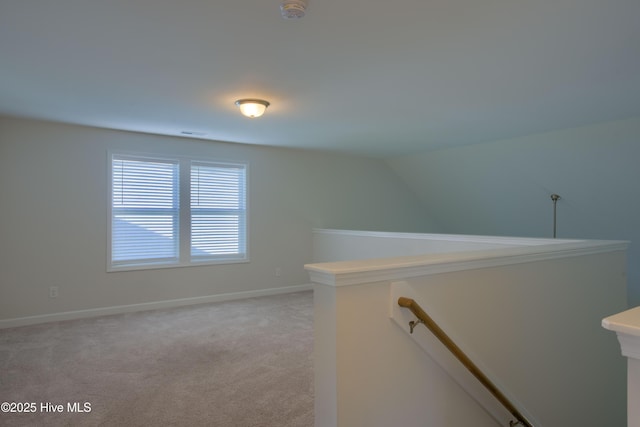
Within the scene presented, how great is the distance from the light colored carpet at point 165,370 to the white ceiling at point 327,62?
7.52 ft

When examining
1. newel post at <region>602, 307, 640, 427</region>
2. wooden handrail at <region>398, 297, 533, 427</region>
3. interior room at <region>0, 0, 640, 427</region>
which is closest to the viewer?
newel post at <region>602, 307, 640, 427</region>

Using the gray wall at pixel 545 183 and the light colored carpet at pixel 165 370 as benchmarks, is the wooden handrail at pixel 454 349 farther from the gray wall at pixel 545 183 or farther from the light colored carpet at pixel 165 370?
the gray wall at pixel 545 183

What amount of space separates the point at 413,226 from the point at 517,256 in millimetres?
5281

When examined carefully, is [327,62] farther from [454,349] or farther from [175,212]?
[175,212]

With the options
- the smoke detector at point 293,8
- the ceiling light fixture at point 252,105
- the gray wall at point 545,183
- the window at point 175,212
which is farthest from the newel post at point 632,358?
the window at point 175,212

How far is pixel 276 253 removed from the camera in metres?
6.09

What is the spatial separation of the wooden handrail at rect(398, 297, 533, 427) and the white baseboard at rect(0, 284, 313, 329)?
4.10 meters

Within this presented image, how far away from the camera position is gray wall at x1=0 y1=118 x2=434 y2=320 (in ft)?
14.3

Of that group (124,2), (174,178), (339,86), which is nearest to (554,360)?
(339,86)

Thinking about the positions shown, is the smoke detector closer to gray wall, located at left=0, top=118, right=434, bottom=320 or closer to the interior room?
the interior room

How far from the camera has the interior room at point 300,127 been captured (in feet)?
7.12

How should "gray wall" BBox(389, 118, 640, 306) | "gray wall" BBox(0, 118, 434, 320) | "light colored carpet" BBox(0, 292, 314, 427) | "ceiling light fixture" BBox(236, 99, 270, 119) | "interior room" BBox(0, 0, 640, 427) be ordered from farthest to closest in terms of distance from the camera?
"gray wall" BBox(389, 118, 640, 306), "gray wall" BBox(0, 118, 434, 320), "ceiling light fixture" BBox(236, 99, 270, 119), "light colored carpet" BBox(0, 292, 314, 427), "interior room" BBox(0, 0, 640, 427)

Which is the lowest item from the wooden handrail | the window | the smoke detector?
the wooden handrail

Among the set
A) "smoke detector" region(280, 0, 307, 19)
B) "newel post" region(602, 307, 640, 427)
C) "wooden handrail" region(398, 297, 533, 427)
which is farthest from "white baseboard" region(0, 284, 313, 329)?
"newel post" region(602, 307, 640, 427)
